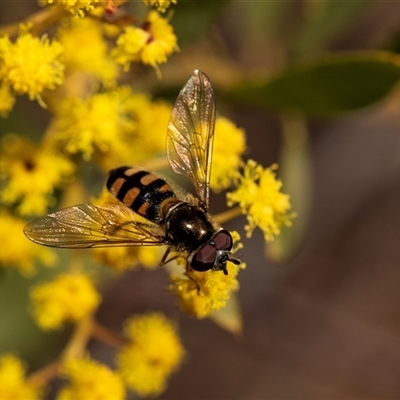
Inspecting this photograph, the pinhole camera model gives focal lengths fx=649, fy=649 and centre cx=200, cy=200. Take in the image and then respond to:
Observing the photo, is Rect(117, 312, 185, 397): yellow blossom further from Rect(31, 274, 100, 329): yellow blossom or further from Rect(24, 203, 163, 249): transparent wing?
Rect(24, 203, 163, 249): transparent wing

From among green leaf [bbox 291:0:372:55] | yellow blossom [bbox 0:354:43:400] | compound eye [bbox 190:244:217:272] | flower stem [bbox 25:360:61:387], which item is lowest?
yellow blossom [bbox 0:354:43:400]

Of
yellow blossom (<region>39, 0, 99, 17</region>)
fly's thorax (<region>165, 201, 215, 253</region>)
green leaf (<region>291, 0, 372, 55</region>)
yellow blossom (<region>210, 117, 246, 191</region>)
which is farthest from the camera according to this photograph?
green leaf (<region>291, 0, 372, 55</region>)

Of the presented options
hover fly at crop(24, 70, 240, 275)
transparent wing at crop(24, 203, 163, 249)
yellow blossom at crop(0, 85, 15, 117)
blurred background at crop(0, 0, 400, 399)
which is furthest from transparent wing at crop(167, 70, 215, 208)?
blurred background at crop(0, 0, 400, 399)

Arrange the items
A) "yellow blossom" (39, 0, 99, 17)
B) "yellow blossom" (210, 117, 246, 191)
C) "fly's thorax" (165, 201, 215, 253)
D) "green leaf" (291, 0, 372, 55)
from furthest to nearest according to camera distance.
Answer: "green leaf" (291, 0, 372, 55)
"yellow blossom" (210, 117, 246, 191)
"fly's thorax" (165, 201, 215, 253)
"yellow blossom" (39, 0, 99, 17)

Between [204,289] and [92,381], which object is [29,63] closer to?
[204,289]

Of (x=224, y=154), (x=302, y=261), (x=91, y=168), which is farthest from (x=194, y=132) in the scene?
(x=302, y=261)

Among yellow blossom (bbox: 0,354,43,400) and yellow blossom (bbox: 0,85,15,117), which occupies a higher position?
yellow blossom (bbox: 0,85,15,117)
